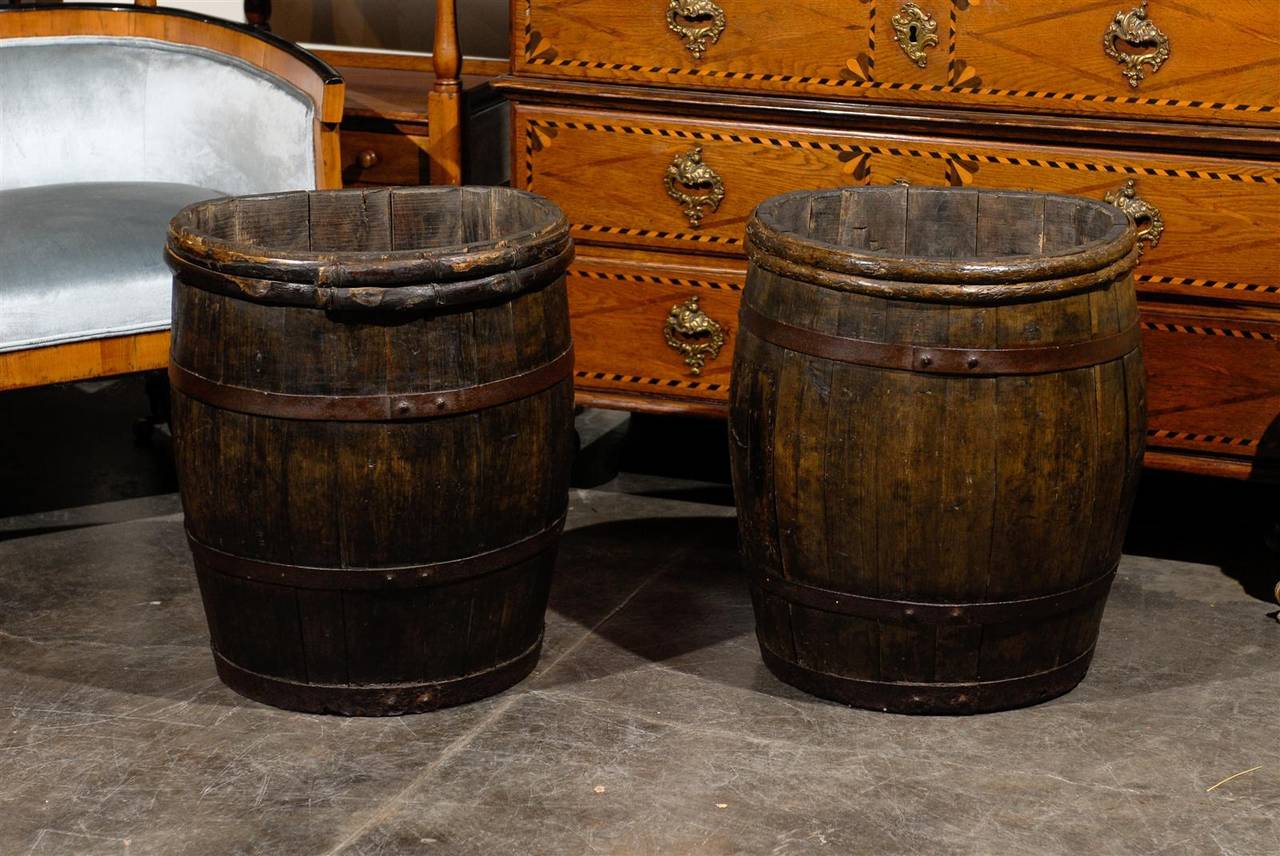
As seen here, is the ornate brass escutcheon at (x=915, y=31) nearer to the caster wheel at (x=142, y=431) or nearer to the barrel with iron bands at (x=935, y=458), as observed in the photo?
the barrel with iron bands at (x=935, y=458)

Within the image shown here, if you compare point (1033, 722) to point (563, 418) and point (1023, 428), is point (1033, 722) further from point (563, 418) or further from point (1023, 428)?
point (563, 418)

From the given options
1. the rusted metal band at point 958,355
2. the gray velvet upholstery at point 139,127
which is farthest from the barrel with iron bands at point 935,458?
the gray velvet upholstery at point 139,127

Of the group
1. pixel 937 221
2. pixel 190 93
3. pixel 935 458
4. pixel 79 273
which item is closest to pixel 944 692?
pixel 935 458

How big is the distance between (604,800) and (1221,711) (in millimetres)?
1061

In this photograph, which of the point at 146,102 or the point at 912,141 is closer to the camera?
the point at 912,141

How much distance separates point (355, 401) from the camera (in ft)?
8.59

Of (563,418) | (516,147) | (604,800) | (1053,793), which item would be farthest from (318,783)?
(516,147)

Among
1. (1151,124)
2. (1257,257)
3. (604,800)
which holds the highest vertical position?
(1151,124)

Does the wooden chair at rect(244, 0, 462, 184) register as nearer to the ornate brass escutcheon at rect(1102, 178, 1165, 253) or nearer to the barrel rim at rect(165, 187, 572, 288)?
the barrel rim at rect(165, 187, 572, 288)

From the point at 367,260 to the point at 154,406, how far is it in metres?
1.81

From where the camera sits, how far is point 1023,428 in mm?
2641

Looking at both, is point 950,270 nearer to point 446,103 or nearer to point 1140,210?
point 1140,210

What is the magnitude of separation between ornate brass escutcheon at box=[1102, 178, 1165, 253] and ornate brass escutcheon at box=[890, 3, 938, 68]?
0.43 metres

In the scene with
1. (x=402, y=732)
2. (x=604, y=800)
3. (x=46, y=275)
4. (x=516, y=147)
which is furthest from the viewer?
(x=516, y=147)
